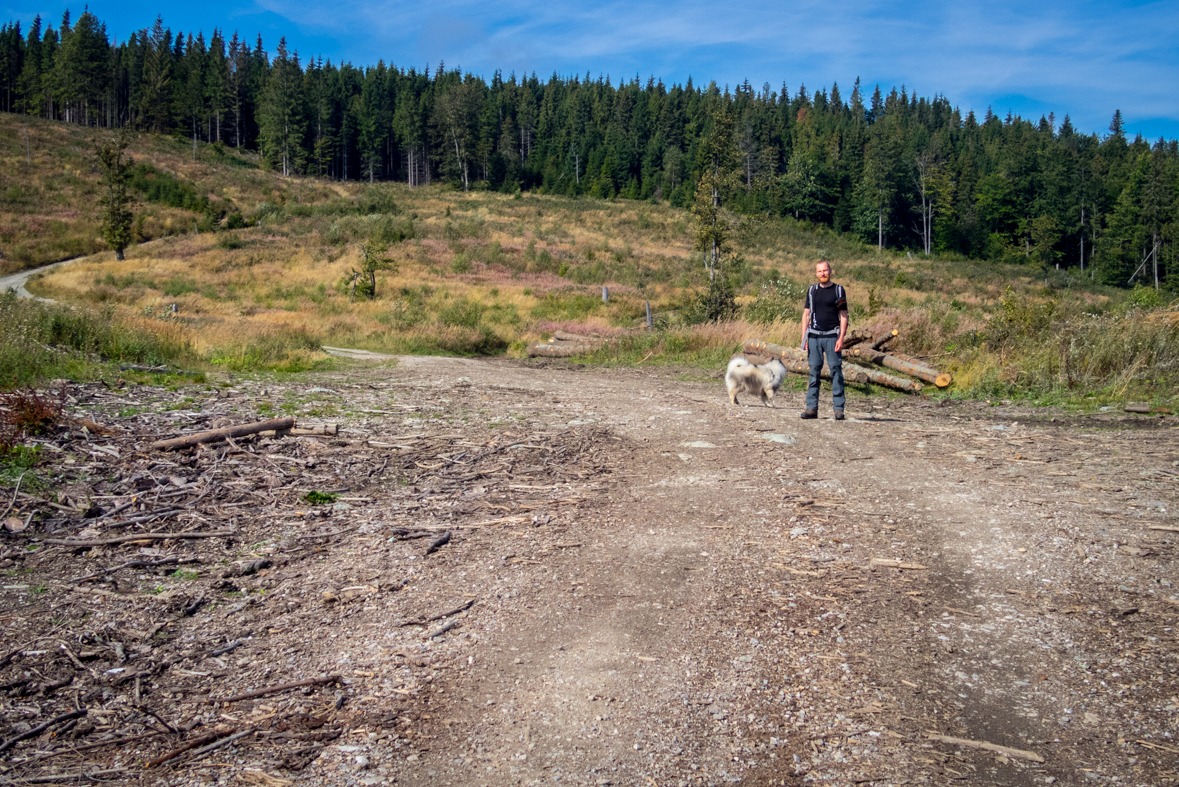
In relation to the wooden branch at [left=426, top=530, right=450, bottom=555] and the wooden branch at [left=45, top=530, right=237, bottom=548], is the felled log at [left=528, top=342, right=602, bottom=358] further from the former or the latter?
the wooden branch at [left=45, top=530, right=237, bottom=548]

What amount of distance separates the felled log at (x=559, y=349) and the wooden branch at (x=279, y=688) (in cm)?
1521

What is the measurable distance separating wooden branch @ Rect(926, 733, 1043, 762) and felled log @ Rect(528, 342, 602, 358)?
51.3 feet

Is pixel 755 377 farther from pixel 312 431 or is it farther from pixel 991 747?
pixel 991 747

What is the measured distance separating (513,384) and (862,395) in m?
6.38

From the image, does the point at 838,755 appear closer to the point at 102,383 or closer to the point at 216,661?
the point at 216,661

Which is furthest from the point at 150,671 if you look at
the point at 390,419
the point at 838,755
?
the point at 390,419

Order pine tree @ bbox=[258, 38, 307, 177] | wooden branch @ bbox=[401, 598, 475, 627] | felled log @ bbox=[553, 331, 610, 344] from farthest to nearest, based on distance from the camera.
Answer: pine tree @ bbox=[258, 38, 307, 177] < felled log @ bbox=[553, 331, 610, 344] < wooden branch @ bbox=[401, 598, 475, 627]

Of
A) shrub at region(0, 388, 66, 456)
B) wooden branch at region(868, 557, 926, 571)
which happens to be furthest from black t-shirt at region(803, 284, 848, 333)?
shrub at region(0, 388, 66, 456)

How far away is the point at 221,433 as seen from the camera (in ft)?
22.0

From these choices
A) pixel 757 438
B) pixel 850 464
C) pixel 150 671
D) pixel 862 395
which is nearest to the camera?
pixel 150 671

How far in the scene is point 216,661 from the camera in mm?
3434

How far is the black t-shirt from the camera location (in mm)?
8758

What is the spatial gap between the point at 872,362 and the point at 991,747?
1169cm

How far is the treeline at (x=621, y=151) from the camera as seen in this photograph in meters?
83.7
